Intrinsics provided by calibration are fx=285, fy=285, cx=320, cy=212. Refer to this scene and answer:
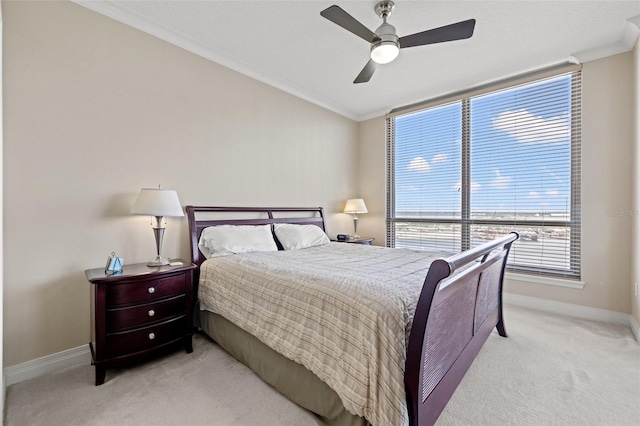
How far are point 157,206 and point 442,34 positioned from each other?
2.55 meters

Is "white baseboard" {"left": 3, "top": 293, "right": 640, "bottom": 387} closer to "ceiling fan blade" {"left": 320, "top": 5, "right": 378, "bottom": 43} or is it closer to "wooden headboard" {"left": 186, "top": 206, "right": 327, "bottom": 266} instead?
"wooden headboard" {"left": 186, "top": 206, "right": 327, "bottom": 266}

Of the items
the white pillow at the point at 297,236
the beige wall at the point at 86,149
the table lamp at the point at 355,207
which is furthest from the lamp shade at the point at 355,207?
the beige wall at the point at 86,149

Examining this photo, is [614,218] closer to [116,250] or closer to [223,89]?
[223,89]

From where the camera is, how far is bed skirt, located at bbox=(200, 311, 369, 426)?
147cm

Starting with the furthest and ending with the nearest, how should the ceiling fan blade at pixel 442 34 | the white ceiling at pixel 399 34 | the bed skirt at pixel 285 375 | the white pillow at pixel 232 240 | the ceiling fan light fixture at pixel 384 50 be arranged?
the white pillow at pixel 232 240 → the white ceiling at pixel 399 34 → the ceiling fan light fixture at pixel 384 50 → the ceiling fan blade at pixel 442 34 → the bed skirt at pixel 285 375

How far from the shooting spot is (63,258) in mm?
2170

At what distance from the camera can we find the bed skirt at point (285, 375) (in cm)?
147

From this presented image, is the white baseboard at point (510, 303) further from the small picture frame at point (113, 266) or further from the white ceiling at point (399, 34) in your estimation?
the white ceiling at point (399, 34)

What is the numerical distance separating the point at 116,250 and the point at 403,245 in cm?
387

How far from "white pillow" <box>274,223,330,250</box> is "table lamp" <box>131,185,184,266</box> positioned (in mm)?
1248

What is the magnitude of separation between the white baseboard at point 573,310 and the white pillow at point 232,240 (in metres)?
3.07

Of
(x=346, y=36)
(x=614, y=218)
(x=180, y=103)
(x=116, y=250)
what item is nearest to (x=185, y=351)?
(x=116, y=250)

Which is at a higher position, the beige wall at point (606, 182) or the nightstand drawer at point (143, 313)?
the beige wall at point (606, 182)

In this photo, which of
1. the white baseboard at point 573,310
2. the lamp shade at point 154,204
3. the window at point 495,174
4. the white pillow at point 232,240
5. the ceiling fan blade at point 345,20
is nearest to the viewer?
the ceiling fan blade at point 345,20
